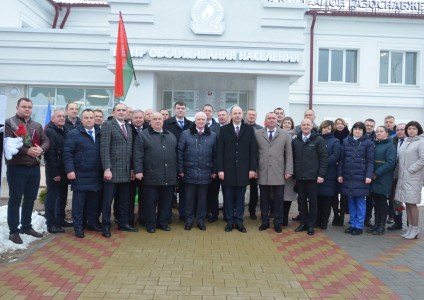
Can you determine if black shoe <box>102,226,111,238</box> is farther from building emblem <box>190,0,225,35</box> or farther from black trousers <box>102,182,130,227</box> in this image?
building emblem <box>190,0,225,35</box>

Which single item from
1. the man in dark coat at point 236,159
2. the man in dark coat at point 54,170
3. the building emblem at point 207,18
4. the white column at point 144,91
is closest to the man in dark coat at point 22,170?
the man in dark coat at point 54,170

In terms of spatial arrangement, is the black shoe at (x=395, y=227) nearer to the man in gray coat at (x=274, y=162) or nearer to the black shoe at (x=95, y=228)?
the man in gray coat at (x=274, y=162)

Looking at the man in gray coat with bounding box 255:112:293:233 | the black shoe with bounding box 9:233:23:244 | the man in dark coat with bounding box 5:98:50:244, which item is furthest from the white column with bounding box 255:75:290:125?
the black shoe with bounding box 9:233:23:244

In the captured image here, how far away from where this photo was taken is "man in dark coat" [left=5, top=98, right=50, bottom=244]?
538 cm

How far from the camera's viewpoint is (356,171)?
649 centimetres

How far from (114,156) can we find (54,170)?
0.98m

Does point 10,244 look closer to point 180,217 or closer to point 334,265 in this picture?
point 180,217

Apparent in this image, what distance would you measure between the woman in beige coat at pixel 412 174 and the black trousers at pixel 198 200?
330cm

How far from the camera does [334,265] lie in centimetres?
493

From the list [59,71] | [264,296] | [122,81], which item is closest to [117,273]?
[264,296]

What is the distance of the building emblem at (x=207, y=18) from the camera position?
11352mm

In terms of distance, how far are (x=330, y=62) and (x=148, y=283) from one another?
564 inches

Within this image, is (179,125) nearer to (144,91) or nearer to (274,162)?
(274,162)

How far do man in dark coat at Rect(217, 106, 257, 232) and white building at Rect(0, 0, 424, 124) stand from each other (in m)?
5.25
